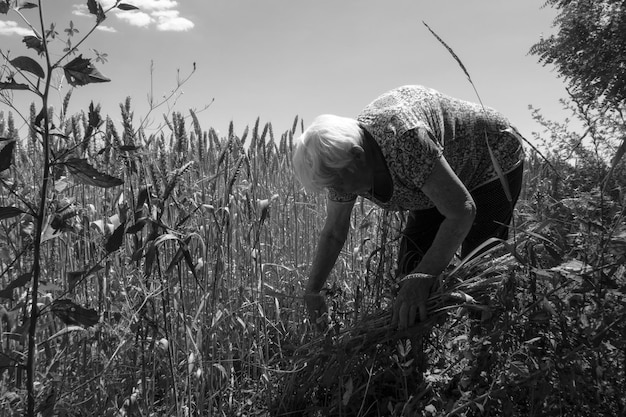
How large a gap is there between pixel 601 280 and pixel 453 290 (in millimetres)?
464

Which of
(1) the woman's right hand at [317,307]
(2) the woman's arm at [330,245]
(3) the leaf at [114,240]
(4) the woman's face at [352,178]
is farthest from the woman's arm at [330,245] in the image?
(3) the leaf at [114,240]

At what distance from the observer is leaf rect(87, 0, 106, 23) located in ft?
3.33

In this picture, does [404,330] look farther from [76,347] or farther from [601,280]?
[76,347]

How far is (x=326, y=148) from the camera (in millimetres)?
1684

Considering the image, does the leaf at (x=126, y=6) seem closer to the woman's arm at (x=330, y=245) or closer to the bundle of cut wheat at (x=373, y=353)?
the bundle of cut wheat at (x=373, y=353)

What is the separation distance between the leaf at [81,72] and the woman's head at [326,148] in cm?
80

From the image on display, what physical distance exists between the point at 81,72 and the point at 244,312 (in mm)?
1286

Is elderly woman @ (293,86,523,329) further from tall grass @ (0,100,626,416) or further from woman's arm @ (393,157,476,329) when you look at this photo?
tall grass @ (0,100,626,416)

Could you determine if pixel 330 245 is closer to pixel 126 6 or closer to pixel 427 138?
pixel 427 138

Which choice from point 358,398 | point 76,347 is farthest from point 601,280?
point 76,347

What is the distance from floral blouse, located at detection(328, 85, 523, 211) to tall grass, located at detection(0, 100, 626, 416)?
29 cm

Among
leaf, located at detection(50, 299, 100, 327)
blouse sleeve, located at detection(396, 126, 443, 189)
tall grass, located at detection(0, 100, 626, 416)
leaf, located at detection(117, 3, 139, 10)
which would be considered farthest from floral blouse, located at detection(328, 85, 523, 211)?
leaf, located at detection(50, 299, 100, 327)

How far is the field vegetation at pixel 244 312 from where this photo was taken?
1.22m

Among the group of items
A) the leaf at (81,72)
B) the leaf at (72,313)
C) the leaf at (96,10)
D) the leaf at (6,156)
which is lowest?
the leaf at (72,313)
